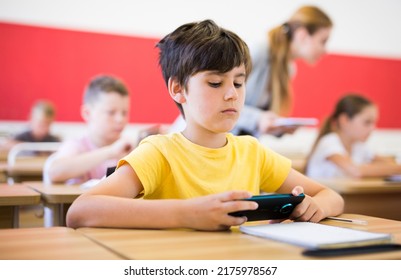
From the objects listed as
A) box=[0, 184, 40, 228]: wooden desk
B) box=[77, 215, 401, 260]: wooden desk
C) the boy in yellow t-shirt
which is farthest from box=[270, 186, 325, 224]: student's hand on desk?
box=[0, 184, 40, 228]: wooden desk

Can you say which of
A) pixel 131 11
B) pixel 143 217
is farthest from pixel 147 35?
pixel 143 217

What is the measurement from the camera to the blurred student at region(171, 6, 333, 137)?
9.78ft

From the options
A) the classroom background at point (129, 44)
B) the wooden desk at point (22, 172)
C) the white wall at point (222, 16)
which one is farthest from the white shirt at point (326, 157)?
the wooden desk at point (22, 172)

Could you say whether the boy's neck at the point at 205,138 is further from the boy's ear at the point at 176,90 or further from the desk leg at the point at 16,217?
the desk leg at the point at 16,217

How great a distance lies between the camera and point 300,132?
194 inches

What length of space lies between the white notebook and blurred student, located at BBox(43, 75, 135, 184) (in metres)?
1.27

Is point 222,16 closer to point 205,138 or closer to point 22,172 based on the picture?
point 22,172

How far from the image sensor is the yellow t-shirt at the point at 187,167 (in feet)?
4.03

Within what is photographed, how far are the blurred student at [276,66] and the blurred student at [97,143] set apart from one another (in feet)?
2.36

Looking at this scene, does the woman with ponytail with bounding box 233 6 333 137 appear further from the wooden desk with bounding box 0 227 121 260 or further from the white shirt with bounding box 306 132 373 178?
the wooden desk with bounding box 0 227 121 260

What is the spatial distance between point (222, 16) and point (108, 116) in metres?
2.06

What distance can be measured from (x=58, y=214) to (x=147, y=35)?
259cm

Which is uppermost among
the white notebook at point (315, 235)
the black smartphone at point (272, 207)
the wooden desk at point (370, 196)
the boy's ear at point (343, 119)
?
the boy's ear at point (343, 119)
